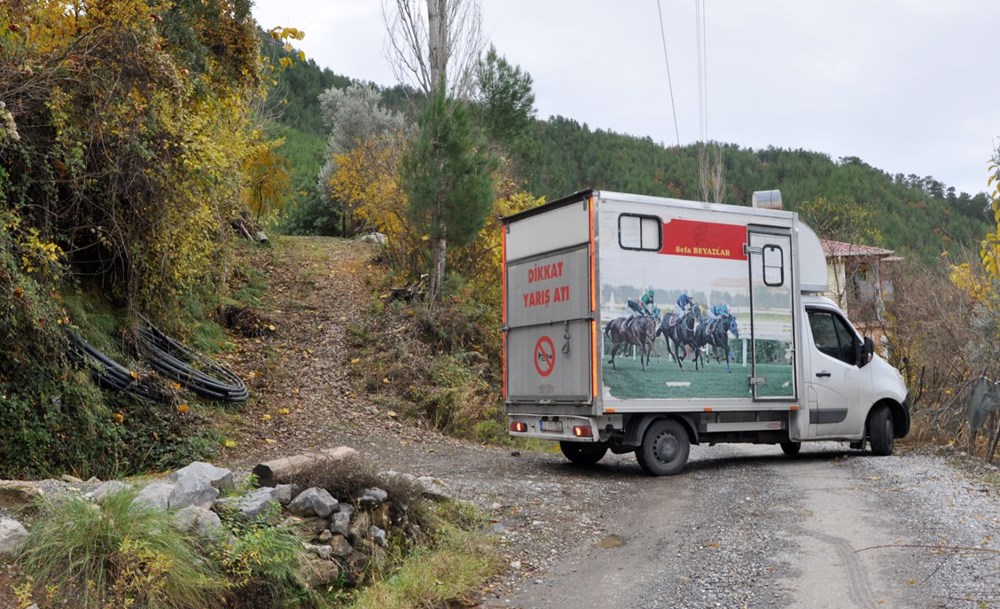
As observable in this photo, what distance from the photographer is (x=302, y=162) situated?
161ft

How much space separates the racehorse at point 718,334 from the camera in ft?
36.4

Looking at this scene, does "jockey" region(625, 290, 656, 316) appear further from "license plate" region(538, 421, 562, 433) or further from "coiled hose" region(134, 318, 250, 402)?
"coiled hose" region(134, 318, 250, 402)

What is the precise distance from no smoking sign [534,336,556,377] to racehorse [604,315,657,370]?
88 centimetres

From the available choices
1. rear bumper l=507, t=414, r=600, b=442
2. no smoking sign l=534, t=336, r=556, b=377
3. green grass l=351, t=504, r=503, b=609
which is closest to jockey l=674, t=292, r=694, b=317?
no smoking sign l=534, t=336, r=556, b=377

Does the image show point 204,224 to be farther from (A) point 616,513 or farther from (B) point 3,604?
(B) point 3,604

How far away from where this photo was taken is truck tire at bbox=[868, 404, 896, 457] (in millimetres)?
13086

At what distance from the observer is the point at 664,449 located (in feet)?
36.3

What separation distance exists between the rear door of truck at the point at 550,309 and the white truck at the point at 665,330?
0.02 metres

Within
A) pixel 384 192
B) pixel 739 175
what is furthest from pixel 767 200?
pixel 739 175

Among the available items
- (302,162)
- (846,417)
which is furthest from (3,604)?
(302,162)

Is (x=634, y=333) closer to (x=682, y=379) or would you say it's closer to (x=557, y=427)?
(x=682, y=379)

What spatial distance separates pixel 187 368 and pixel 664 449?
21.2 ft

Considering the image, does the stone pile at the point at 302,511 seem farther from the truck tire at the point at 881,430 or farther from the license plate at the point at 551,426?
the truck tire at the point at 881,430

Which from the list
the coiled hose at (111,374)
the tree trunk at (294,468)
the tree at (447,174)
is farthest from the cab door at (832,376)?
the coiled hose at (111,374)
